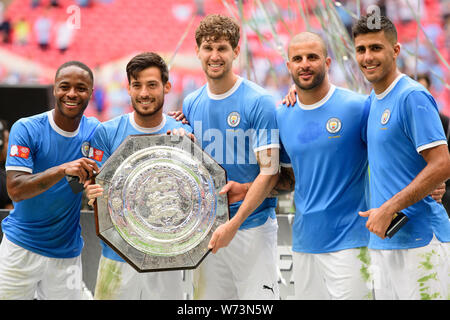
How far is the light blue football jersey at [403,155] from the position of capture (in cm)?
161

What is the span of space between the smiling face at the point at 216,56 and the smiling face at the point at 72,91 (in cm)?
46

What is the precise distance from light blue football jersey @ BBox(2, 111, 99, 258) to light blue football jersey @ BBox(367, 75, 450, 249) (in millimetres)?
1064

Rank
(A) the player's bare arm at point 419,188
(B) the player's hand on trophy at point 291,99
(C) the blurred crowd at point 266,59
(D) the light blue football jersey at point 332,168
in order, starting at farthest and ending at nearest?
(C) the blurred crowd at point 266,59, (B) the player's hand on trophy at point 291,99, (D) the light blue football jersey at point 332,168, (A) the player's bare arm at point 419,188

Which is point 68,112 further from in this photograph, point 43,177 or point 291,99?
point 291,99

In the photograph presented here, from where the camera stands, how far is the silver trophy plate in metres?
1.63

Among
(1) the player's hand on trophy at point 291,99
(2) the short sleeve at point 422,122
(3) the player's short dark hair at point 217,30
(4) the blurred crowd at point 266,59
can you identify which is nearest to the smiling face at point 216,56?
(3) the player's short dark hair at point 217,30

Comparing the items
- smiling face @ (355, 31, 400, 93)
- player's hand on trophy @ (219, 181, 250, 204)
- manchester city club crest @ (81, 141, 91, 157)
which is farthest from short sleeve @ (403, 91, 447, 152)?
manchester city club crest @ (81, 141, 91, 157)

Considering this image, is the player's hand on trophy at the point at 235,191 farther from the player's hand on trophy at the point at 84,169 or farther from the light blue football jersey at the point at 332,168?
the player's hand on trophy at the point at 84,169

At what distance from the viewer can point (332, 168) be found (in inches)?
69.6

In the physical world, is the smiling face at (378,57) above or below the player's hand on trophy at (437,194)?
above

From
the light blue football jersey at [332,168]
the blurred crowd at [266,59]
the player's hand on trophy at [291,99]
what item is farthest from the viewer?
the blurred crowd at [266,59]

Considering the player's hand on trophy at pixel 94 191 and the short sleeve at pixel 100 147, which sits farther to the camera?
the short sleeve at pixel 100 147

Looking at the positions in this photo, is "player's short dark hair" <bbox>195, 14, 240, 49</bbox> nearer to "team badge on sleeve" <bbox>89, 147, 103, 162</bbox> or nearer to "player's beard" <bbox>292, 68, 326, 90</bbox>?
"player's beard" <bbox>292, 68, 326, 90</bbox>

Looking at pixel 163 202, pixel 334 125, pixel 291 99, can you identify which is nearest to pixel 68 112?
pixel 163 202
